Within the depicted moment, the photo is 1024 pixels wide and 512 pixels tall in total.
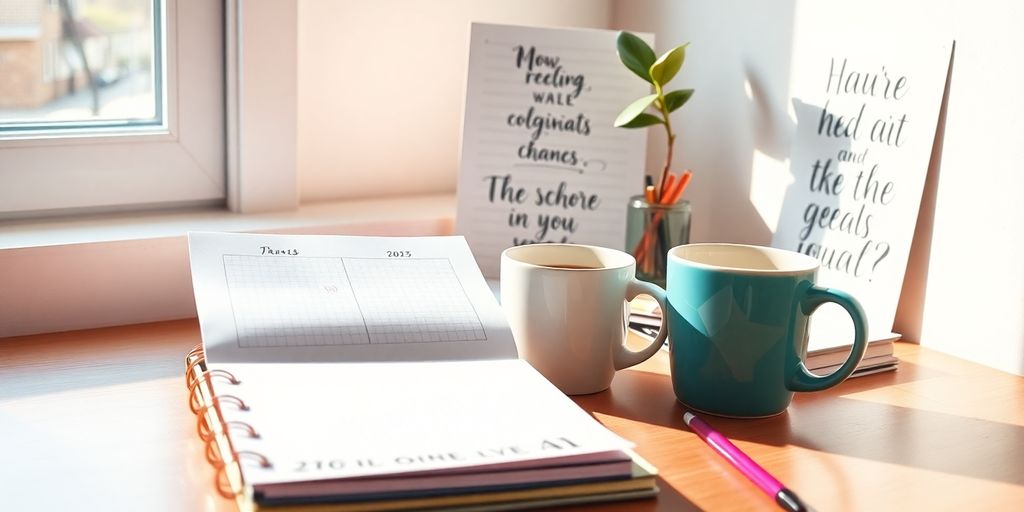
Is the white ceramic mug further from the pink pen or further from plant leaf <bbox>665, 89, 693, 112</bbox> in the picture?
plant leaf <bbox>665, 89, 693, 112</bbox>

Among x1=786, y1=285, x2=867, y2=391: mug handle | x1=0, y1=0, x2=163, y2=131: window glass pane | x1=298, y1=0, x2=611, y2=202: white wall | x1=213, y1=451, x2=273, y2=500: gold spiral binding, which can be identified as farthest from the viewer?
x1=298, y1=0, x2=611, y2=202: white wall

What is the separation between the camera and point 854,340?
2.52 feet

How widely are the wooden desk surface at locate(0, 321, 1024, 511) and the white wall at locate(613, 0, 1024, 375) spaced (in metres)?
0.05

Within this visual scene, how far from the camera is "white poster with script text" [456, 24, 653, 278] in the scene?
3.90 feet

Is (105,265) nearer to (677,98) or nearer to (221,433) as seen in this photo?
(221,433)

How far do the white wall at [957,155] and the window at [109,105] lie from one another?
621mm

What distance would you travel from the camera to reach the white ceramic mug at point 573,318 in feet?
2.64

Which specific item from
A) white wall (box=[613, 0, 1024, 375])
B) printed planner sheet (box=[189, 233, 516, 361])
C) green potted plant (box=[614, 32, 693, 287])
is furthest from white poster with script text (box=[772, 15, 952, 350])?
printed planner sheet (box=[189, 233, 516, 361])

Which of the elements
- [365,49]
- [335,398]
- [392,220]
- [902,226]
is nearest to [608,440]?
[335,398]

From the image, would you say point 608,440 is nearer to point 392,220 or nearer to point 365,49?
point 392,220

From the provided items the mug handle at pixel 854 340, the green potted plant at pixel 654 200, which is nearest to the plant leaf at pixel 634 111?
the green potted plant at pixel 654 200

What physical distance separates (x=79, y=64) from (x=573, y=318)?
2.21ft

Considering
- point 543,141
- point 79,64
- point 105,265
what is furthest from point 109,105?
point 543,141

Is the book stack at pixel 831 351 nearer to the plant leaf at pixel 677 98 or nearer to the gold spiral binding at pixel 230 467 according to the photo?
the plant leaf at pixel 677 98
